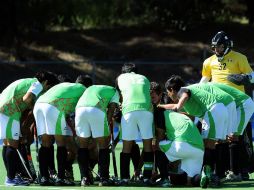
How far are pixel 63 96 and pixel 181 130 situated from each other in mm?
1709

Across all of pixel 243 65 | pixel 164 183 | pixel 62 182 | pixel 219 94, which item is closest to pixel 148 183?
pixel 164 183

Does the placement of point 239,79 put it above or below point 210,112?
above

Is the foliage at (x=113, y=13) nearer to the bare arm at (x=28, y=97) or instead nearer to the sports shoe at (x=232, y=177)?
the bare arm at (x=28, y=97)

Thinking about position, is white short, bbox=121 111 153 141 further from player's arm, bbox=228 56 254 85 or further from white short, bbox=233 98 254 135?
player's arm, bbox=228 56 254 85

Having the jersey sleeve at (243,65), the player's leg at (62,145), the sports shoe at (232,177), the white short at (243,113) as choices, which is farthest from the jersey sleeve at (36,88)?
the jersey sleeve at (243,65)

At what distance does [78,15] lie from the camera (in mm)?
34812

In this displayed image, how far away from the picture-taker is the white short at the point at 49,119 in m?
12.3

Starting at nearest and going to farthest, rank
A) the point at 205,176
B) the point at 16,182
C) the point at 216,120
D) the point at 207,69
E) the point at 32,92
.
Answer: the point at 205,176 < the point at 216,120 < the point at 32,92 < the point at 16,182 < the point at 207,69

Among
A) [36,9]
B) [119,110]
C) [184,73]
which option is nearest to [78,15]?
[36,9]

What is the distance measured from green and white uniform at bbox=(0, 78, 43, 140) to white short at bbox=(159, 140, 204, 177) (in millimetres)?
2079

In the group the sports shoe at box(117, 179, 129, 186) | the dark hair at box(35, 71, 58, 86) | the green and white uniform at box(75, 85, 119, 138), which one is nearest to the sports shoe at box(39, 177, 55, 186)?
the green and white uniform at box(75, 85, 119, 138)

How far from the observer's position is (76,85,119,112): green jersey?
1221 cm

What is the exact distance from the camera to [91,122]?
12.2 m

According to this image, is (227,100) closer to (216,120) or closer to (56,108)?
(216,120)
